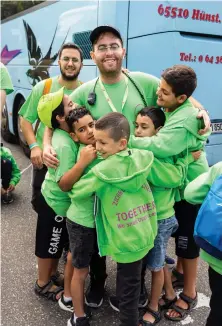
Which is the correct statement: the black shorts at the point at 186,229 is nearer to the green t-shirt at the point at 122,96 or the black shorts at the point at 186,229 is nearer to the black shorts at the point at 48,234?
the green t-shirt at the point at 122,96

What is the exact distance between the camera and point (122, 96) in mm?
2338

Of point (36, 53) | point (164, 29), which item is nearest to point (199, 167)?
point (164, 29)

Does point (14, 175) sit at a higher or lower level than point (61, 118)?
lower

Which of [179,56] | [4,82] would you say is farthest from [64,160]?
[179,56]

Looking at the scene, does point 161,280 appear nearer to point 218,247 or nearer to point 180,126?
point 218,247

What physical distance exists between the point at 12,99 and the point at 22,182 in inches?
98.2

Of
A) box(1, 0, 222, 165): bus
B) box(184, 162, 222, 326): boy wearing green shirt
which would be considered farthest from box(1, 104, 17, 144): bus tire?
box(184, 162, 222, 326): boy wearing green shirt

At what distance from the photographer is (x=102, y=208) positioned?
6.79 feet

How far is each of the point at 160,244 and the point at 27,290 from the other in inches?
48.7

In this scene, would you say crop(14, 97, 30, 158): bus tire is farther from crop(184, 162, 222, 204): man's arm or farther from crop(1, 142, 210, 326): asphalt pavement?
crop(184, 162, 222, 204): man's arm

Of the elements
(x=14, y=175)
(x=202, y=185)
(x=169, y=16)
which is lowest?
(x=14, y=175)

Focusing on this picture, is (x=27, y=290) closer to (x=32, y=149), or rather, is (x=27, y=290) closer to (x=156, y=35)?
(x=32, y=149)

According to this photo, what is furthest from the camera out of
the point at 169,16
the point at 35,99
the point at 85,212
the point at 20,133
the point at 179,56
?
the point at 20,133

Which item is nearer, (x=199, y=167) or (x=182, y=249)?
(x=199, y=167)
